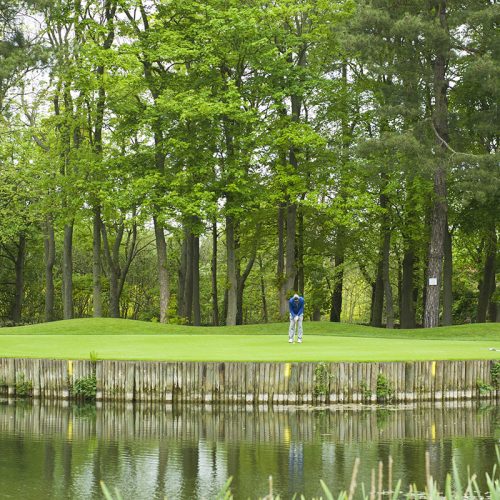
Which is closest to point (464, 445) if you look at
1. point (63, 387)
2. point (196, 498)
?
point (196, 498)

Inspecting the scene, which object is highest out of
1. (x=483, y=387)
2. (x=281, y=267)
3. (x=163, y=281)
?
(x=281, y=267)

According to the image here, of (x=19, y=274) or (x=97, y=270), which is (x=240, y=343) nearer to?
(x=97, y=270)

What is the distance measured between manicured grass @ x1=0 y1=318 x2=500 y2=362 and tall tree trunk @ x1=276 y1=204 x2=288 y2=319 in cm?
561

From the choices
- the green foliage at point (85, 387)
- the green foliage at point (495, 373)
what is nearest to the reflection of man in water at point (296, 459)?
the green foliage at point (85, 387)

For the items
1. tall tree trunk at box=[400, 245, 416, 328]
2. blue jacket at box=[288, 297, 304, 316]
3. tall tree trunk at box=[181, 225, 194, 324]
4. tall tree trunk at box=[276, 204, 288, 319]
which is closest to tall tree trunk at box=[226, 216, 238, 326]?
tall tree trunk at box=[276, 204, 288, 319]

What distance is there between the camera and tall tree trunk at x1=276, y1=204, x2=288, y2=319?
43969 millimetres

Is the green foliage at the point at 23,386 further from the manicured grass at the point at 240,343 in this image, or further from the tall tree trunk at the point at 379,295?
the tall tree trunk at the point at 379,295

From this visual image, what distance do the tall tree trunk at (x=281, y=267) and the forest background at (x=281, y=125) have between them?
0.38ft

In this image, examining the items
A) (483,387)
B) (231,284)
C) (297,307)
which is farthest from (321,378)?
(231,284)

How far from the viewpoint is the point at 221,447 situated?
657 inches

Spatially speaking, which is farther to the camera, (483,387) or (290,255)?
(290,255)

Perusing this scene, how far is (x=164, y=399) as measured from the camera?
2183cm

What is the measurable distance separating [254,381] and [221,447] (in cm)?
488

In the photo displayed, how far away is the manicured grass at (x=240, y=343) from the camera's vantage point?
78.3 feet
